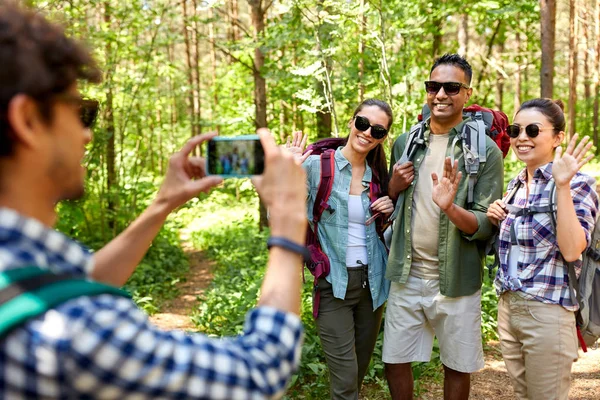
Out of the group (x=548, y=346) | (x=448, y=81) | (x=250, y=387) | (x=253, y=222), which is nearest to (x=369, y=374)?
(x=548, y=346)

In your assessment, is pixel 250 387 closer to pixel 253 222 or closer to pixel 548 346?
pixel 548 346

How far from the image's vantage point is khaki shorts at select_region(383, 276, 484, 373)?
359 cm

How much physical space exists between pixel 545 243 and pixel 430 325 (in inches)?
42.3

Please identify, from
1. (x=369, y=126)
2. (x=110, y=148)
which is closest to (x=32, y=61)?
(x=369, y=126)

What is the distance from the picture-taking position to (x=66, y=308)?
91 centimetres

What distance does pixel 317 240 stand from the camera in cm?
371

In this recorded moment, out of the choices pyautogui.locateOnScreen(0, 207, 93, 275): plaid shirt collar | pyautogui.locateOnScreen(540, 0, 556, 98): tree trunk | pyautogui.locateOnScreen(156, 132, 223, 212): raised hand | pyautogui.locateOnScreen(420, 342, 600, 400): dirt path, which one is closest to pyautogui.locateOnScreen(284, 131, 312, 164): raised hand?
pyautogui.locateOnScreen(156, 132, 223, 212): raised hand

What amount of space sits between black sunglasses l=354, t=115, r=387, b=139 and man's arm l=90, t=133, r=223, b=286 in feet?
7.22

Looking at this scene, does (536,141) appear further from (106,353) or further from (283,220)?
(106,353)

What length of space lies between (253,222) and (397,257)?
927cm

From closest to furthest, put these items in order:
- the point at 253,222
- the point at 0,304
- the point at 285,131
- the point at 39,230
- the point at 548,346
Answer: the point at 0,304, the point at 39,230, the point at 548,346, the point at 253,222, the point at 285,131

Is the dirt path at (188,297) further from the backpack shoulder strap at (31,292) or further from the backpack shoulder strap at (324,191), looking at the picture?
the backpack shoulder strap at (31,292)

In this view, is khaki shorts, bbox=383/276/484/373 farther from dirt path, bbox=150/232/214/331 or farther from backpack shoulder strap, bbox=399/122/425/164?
dirt path, bbox=150/232/214/331

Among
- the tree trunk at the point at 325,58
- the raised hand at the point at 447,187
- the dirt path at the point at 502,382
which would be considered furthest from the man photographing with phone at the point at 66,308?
the tree trunk at the point at 325,58
